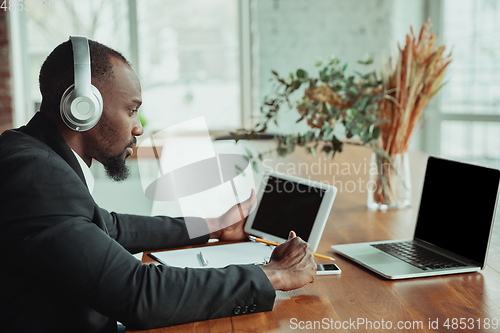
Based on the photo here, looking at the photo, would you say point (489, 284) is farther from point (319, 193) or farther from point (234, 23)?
point (234, 23)

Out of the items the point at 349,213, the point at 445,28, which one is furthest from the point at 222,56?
the point at 349,213

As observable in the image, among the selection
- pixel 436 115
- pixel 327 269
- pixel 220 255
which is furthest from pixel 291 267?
pixel 436 115

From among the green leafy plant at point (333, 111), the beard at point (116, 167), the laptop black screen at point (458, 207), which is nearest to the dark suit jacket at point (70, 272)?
the beard at point (116, 167)

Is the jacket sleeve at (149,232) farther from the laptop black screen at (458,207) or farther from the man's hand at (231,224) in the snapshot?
the laptop black screen at (458,207)

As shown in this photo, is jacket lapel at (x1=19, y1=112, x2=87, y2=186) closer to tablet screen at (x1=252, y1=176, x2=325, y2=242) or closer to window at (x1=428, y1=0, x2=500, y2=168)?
tablet screen at (x1=252, y1=176, x2=325, y2=242)

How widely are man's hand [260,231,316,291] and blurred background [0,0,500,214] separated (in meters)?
3.04

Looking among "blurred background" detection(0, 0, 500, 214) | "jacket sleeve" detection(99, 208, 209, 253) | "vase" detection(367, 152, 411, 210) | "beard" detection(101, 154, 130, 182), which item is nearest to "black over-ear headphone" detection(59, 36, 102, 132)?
"beard" detection(101, 154, 130, 182)

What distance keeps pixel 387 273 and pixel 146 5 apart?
3.67m

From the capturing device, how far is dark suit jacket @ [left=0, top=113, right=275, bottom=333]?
0.67 metres

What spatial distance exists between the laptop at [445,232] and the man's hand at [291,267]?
17 cm

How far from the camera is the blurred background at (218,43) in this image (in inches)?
152

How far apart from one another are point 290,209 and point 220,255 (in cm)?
21

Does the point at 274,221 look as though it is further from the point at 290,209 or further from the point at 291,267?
the point at 291,267

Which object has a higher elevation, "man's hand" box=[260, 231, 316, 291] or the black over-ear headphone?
the black over-ear headphone
